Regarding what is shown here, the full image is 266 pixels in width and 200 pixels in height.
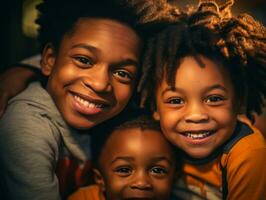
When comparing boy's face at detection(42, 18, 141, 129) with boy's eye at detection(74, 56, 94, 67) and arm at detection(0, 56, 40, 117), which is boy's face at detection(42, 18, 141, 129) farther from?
arm at detection(0, 56, 40, 117)

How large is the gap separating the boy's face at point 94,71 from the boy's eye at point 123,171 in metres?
0.15

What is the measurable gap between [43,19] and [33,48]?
398 mm

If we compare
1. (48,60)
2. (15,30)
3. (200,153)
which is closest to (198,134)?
(200,153)

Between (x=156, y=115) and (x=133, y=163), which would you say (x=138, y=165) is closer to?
(x=133, y=163)

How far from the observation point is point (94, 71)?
40.7 inches

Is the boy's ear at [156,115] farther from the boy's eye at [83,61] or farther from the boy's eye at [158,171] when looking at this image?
the boy's eye at [83,61]

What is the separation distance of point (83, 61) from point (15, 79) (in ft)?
0.78

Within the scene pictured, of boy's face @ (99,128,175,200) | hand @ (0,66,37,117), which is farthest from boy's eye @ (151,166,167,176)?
hand @ (0,66,37,117)

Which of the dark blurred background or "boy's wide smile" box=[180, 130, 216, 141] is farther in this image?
the dark blurred background

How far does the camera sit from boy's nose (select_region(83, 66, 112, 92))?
1.02 m

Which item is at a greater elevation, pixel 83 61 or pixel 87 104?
pixel 83 61

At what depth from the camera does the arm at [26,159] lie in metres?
0.95

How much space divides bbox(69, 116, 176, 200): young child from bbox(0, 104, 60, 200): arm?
0.52 ft

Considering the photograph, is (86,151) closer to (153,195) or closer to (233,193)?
(153,195)
